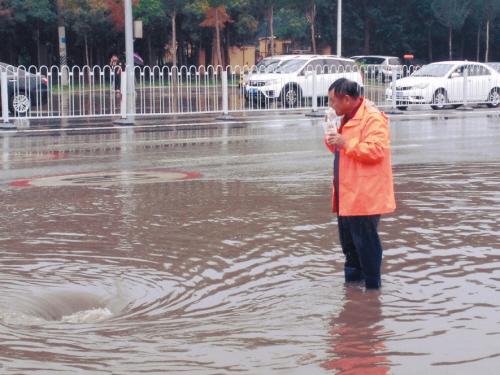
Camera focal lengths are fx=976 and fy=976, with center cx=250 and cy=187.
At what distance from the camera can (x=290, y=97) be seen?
28.0 meters

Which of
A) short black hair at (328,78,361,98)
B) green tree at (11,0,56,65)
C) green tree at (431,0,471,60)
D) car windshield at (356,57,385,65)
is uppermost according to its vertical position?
green tree at (431,0,471,60)

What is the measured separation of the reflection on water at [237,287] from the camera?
5273 mm

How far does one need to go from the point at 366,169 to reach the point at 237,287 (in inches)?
52.1

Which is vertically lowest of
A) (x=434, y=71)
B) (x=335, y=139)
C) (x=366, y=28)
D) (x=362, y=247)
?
(x=362, y=247)

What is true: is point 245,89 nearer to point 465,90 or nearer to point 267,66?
point 267,66

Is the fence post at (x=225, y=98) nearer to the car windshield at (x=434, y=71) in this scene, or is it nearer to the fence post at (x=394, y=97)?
the fence post at (x=394, y=97)

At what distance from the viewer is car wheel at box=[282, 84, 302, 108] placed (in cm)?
2802

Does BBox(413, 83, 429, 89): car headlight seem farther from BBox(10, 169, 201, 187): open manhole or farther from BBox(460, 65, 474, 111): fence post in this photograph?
BBox(10, 169, 201, 187): open manhole

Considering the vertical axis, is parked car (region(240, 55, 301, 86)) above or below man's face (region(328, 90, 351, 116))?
above

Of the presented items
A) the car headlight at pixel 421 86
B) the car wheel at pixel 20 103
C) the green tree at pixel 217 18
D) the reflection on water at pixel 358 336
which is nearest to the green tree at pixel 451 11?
the green tree at pixel 217 18

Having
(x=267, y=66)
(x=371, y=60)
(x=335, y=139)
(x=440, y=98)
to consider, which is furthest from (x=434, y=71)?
(x=371, y=60)

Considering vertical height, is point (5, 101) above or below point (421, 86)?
below

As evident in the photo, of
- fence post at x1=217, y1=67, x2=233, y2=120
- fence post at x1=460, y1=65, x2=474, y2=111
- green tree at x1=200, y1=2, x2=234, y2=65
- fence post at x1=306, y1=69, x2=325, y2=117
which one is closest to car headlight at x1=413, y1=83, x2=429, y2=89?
fence post at x1=460, y1=65, x2=474, y2=111

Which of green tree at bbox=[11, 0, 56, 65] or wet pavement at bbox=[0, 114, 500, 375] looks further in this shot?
green tree at bbox=[11, 0, 56, 65]
